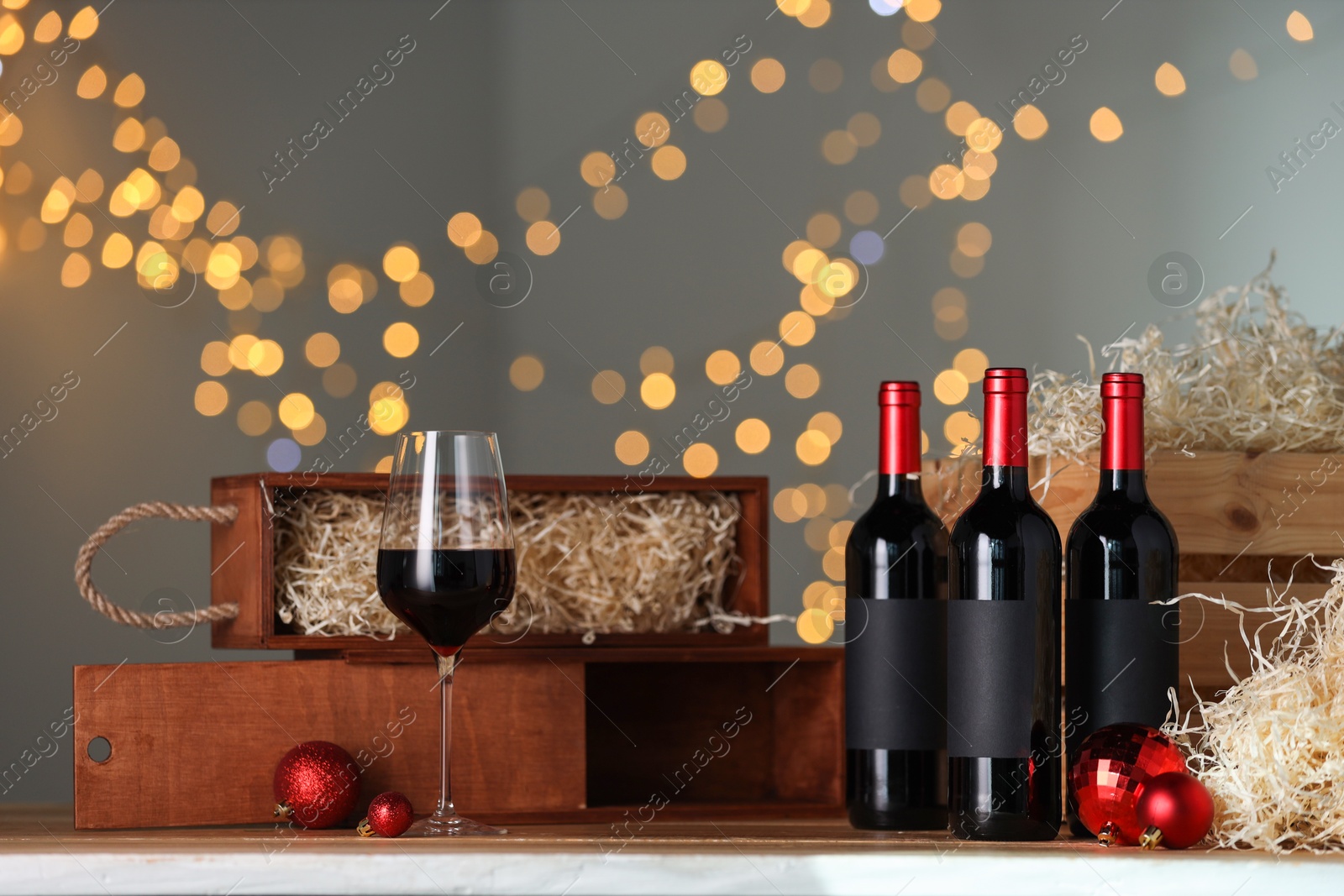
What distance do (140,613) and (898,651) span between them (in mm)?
547

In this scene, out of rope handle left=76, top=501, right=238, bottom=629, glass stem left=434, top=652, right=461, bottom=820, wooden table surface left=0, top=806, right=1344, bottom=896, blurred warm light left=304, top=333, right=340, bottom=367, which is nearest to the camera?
wooden table surface left=0, top=806, right=1344, bottom=896

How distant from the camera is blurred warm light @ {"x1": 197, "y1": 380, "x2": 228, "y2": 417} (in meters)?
1.58

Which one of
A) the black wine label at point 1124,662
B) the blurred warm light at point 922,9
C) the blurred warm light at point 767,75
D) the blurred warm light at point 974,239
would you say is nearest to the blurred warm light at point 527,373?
the blurred warm light at point 767,75

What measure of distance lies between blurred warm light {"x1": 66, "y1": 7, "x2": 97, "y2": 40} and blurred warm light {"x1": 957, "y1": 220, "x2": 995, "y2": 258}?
119cm

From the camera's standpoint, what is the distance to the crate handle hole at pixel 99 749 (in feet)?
2.79

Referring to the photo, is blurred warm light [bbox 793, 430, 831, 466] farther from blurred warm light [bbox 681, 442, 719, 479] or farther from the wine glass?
the wine glass

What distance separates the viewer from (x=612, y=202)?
1.88 meters

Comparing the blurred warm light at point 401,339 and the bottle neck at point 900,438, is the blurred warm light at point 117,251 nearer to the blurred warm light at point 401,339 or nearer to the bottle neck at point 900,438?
the blurred warm light at point 401,339

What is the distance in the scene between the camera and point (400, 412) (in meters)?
1.79

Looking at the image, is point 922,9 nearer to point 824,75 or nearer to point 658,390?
point 824,75

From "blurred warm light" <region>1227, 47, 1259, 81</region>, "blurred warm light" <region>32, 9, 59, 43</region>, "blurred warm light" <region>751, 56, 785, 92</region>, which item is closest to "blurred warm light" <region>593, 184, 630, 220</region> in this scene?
"blurred warm light" <region>751, 56, 785, 92</region>

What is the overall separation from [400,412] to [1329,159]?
1265mm

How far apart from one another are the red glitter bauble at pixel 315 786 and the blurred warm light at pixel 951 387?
3.97 ft

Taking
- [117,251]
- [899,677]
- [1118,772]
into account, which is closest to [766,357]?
[117,251]
